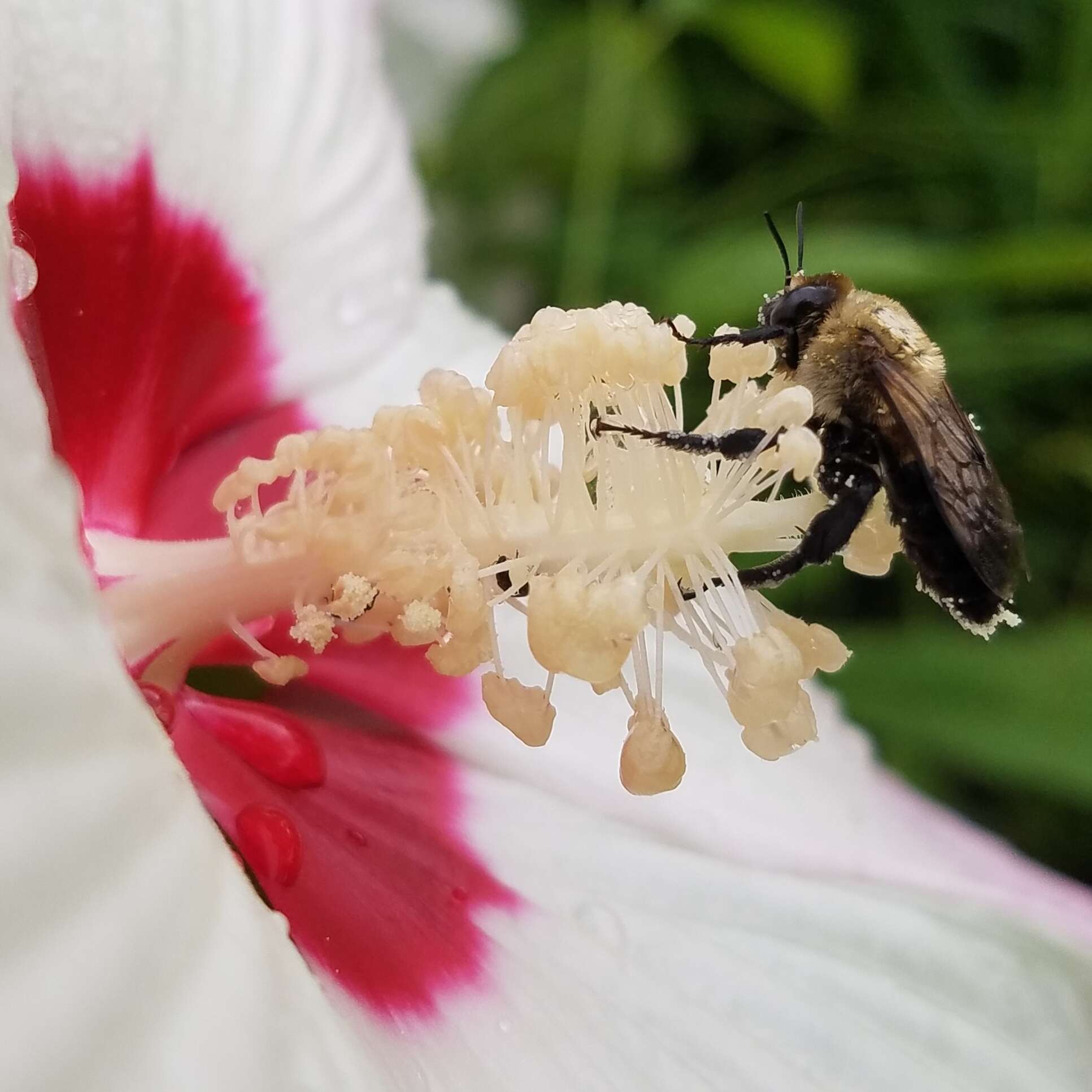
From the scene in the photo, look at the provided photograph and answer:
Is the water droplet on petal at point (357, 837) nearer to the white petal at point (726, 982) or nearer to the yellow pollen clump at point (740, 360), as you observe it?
the white petal at point (726, 982)

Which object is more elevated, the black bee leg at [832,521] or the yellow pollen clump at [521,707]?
the black bee leg at [832,521]

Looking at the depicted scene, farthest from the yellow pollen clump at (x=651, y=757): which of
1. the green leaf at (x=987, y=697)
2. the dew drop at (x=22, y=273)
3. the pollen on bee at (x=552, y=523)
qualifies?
the green leaf at (x=987, y=697)

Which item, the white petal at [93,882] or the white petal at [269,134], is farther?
the white petal at [269,134]

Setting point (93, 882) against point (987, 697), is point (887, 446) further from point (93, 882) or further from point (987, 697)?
point (987, 697)

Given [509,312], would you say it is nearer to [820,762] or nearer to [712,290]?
[712,290]

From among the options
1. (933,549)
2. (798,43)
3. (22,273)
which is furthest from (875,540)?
(798,43)

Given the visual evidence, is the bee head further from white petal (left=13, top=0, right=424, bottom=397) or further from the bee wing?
white petal (left=13, top=0, right=424, bottom=397)

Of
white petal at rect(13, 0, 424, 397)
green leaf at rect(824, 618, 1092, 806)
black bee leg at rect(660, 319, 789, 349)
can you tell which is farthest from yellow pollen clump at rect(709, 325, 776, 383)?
green leaf at rect(824, 618, 1092, 806)

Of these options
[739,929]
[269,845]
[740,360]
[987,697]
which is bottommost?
[987,697]

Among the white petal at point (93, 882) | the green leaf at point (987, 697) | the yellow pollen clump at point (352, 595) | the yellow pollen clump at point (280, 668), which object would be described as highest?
the white petal at point (93, 882)
